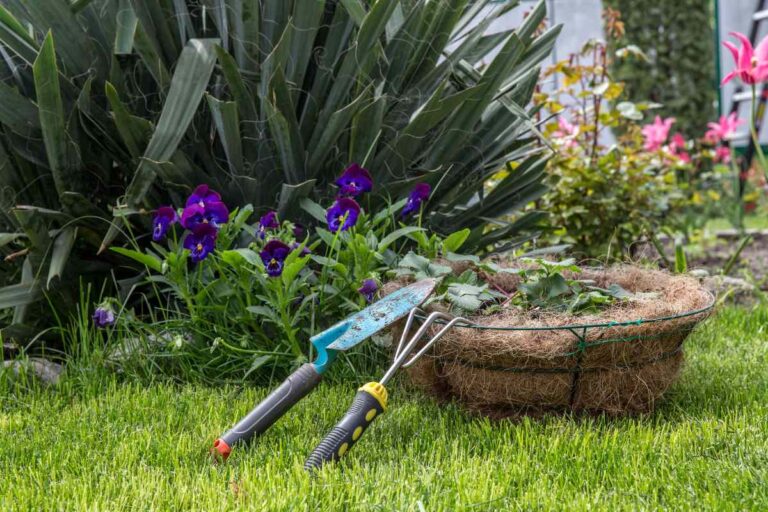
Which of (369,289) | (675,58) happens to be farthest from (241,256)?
(675,58)

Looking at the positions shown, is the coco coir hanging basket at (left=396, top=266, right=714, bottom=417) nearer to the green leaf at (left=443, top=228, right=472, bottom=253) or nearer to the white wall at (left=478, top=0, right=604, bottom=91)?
the green leaf at (left=443, top=228, right=472, bottom=253)

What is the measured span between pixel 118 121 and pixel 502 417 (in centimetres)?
124

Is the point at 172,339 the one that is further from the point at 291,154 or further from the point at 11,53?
the point at 11,53

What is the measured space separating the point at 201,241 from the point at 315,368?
0.61m

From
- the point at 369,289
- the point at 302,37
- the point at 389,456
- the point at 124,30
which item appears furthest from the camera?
the point at 302,37

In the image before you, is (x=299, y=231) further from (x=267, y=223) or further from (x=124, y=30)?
(x=124, y=30)

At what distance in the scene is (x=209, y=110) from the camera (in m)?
2.46

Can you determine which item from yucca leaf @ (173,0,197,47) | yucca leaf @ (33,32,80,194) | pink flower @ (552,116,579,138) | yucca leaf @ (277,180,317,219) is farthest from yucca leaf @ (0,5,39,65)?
pink flower @ (552,116,579,138)

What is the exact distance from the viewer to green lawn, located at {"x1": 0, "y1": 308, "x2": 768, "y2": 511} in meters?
1.33

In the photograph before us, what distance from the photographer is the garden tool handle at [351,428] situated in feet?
4.70

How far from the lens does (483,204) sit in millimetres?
2773

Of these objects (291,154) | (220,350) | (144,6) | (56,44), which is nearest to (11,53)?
(56,44)

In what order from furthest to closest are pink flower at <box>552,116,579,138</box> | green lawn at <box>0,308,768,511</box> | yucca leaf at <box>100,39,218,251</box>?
1. pink flower at <box>552,116,579,138</box>
2. yucca leaf at <box>100,39,218,251</box>
3. green lawn at <box>0,308,768,511</box>

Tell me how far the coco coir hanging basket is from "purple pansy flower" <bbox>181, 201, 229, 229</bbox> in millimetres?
636
